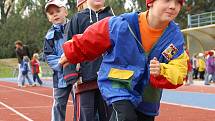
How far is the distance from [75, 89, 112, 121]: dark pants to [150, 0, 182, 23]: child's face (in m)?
1.60

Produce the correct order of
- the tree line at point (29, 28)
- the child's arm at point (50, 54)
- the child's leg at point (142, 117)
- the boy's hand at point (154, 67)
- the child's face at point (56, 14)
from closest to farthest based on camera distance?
the boy's hand at point (154, 67) → the child's leg at point (142, 117) → the child's arm at point (50, 54) → the child's face at point (56, 14) → the tree line at point (29, 28)

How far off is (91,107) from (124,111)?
1.41 m

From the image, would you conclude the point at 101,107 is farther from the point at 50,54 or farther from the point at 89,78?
the point at 50,54

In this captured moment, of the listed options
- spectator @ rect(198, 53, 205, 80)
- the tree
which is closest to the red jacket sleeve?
spectator @ rect(198, 53, 205, 80)

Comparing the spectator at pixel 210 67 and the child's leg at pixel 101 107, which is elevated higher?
the child's leg at pixel 101 107

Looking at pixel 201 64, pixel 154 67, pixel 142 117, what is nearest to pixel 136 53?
pixel 154 67

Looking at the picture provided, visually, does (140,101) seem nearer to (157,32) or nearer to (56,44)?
(157,32)

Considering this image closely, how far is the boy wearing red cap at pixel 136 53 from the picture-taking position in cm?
388

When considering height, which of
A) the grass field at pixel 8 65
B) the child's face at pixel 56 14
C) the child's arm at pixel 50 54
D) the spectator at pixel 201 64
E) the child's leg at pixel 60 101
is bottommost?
the grass field at pixel 8 65

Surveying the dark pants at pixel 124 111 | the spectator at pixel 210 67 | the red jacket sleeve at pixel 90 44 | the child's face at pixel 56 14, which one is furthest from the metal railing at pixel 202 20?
the dark pants at pixel 124 111

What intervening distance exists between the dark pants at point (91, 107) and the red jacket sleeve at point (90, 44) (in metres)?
1.13

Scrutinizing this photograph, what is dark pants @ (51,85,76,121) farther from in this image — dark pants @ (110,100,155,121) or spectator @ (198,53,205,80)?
spectator @ (198,53,205,80)

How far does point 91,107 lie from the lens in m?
5.24

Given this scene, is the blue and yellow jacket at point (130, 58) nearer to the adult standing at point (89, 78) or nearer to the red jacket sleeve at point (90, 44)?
the red jacket sleeve at point (90, 44)
